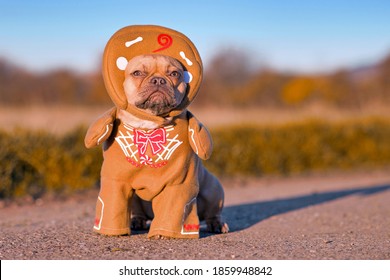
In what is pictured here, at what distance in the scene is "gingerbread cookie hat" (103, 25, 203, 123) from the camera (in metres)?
5.66

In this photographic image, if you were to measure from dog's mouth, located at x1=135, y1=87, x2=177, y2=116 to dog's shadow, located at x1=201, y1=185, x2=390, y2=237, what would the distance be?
5.07ft

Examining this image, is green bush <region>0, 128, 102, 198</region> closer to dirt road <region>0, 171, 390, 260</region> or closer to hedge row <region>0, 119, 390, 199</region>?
hedge row <region>0, 119, 390, 199</region>

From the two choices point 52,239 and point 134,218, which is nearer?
point 52,239

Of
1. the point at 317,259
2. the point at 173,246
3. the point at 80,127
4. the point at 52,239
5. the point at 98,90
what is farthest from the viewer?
the point at 98,90

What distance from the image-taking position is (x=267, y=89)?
35312 mm

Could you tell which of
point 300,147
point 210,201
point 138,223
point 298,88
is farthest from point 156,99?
point 298,88

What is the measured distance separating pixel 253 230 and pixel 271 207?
98.7 inches

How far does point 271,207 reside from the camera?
9.36 meters

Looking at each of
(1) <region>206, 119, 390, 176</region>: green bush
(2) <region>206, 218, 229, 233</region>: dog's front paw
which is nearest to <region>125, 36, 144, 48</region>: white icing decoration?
(2) <region>206, 218, 229, 233</region>: dog's front paw

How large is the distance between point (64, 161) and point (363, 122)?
873 cm

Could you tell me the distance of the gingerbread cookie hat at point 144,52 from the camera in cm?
566

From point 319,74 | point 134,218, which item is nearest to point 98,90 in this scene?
point 319,74

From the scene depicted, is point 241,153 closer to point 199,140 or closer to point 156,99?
point 199,140

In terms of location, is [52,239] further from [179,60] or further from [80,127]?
[80,127]
